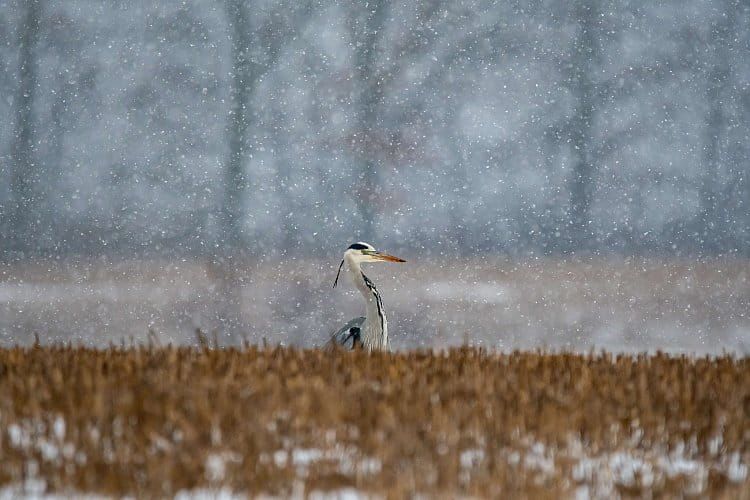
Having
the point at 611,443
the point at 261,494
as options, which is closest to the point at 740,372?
the point at 611,443

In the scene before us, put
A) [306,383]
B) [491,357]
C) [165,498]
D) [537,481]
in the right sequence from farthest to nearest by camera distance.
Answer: [491,357] → [306,383] → [537,481] → [165,498]

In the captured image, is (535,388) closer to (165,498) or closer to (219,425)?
(219,425)

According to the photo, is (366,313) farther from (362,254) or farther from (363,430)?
(363,430)

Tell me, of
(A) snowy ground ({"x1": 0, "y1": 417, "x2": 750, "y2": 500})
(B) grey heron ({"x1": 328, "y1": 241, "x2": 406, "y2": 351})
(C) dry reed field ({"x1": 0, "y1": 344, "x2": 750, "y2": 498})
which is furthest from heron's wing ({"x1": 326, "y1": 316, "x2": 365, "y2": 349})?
(A) snowy ground ({"x1": 0, "y1": 417, "x2": 750, "y2": 500})

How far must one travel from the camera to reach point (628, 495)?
16.3ft

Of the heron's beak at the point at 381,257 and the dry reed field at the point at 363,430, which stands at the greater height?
the heron's beak at the point at 381,257

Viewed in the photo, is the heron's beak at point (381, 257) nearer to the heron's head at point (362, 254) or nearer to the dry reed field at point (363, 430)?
the heron's head at point (362, 254)

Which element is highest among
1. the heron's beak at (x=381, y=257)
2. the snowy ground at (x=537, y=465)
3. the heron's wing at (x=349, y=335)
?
the heron's beak at (x=381, y=257)

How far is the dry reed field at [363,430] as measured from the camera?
4.92 metres

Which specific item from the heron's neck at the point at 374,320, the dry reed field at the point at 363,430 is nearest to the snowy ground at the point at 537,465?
the dry reed field at the point at 363,430

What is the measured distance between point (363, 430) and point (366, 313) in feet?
16.3

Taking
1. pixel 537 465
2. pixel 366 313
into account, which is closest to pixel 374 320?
pixel 366 313

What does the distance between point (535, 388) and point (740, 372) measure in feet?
8.97

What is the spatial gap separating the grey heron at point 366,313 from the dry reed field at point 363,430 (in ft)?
7.05
